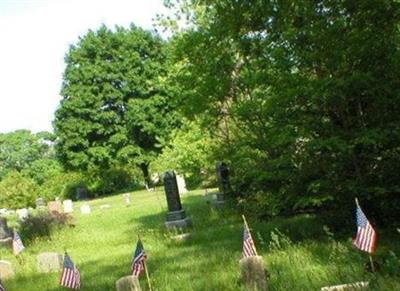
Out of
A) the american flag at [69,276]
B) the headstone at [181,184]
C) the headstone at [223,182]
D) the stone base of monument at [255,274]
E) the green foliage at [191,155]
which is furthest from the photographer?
the headstone at [181,184]

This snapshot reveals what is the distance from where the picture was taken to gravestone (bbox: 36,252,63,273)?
44.1 feet

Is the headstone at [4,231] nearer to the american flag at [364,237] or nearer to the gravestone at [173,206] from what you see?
the gravestone at [173,206]

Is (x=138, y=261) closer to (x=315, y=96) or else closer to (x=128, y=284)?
(x=128, y=284)

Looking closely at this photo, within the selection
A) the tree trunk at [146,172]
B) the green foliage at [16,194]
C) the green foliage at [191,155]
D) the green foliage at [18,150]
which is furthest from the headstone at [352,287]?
the green foliage at [18,150]

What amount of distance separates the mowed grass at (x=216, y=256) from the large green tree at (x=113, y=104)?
33.1 metres

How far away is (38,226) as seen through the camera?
802 inches

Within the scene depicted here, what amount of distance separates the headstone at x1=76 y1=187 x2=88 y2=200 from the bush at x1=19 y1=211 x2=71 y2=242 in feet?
104

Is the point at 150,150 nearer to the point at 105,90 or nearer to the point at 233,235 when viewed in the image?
the point at 105,90

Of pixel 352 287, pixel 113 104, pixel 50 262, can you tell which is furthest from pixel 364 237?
pixel 113 104

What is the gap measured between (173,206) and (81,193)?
35.9m

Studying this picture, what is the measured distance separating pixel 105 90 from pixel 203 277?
151 ft

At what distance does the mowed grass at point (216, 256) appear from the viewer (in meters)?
8.48

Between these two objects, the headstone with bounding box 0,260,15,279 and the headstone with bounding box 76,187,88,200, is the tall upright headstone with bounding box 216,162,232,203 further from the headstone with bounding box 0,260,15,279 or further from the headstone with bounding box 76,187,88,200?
the headstone with bounding box 76,187,88,200

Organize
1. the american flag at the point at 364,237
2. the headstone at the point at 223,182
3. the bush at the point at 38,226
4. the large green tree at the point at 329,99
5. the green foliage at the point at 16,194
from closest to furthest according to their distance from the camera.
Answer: the american flag at the point at 364,237
the large green tree at the point at 329,99
the bush at the point at 38,226
the headstone at the point at 223,182
the green foliage at the point at 16,194
